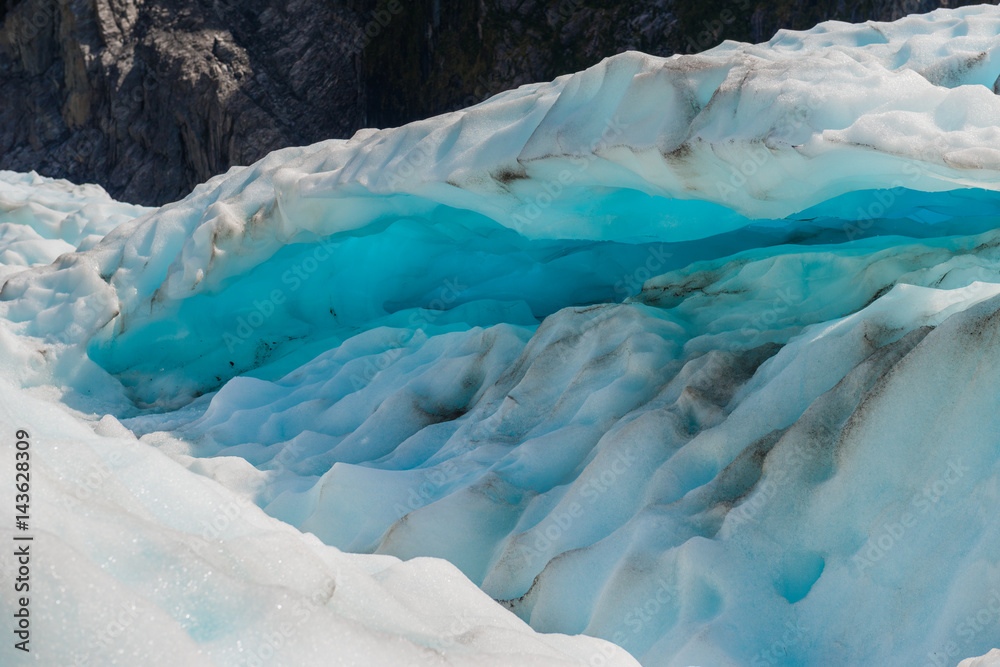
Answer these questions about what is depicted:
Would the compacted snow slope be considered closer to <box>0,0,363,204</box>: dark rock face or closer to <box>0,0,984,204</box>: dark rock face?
<box>0,0,984,204</box>: dark rock face

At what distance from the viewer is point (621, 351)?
2.85 meters

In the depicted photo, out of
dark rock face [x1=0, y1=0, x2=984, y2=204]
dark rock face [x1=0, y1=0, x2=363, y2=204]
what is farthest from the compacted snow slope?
dark rock face [x1=0, y1=0, x2=363, y2=204]

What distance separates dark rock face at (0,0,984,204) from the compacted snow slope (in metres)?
7.09

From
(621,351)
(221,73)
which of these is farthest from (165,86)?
(621,351)

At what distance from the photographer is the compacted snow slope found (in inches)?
67.7

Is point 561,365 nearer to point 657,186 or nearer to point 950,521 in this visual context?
point 657,186

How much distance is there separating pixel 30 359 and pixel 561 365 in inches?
106

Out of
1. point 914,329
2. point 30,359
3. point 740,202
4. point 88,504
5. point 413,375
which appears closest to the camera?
point 88,504

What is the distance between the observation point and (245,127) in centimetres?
1130

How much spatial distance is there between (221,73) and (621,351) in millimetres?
10084

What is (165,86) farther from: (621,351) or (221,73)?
(621,351)

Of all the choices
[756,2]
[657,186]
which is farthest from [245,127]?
[657,186]

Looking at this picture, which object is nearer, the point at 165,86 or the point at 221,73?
the point at 221,73

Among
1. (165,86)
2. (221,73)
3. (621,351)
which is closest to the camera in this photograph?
(621,351)
